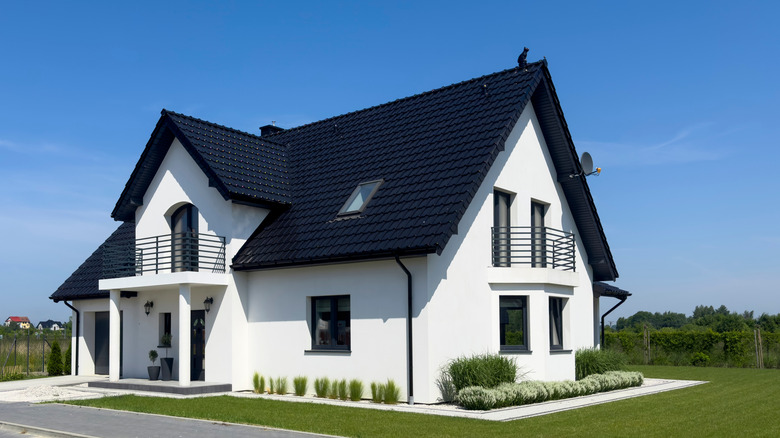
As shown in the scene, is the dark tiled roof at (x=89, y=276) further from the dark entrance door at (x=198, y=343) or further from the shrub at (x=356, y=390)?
the shrub at (x=356, y=390)

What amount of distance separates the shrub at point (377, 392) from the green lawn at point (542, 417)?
1.50 metres

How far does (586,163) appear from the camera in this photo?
70.4ft

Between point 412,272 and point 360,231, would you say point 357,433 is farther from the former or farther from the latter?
point 360,231

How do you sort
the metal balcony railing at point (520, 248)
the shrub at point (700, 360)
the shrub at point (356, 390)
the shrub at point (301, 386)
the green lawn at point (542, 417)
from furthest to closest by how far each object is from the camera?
the shrub at point (700, 360)
the shrub at point (301, 386)
the metal balcony railing at point (520, 248)
the shrub at point (356, 390)
the green lawn at point (542, 417)

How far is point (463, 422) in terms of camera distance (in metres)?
13.3

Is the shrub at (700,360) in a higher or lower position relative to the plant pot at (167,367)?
lower

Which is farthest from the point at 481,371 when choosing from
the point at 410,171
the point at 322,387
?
the point at 410,171

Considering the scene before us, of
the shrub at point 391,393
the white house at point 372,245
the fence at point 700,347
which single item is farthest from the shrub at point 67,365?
the fence at point 700,347

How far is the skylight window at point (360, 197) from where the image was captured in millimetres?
18719

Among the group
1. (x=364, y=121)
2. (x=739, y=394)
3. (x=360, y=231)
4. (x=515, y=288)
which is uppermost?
(x=364, y=121)

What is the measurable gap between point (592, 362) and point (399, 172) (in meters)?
8.00

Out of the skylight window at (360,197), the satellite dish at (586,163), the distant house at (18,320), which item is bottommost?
the distant house at (18,320)

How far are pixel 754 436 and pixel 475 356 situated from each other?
638 centimetres

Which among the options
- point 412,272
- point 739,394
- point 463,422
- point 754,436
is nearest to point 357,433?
point 463,422
